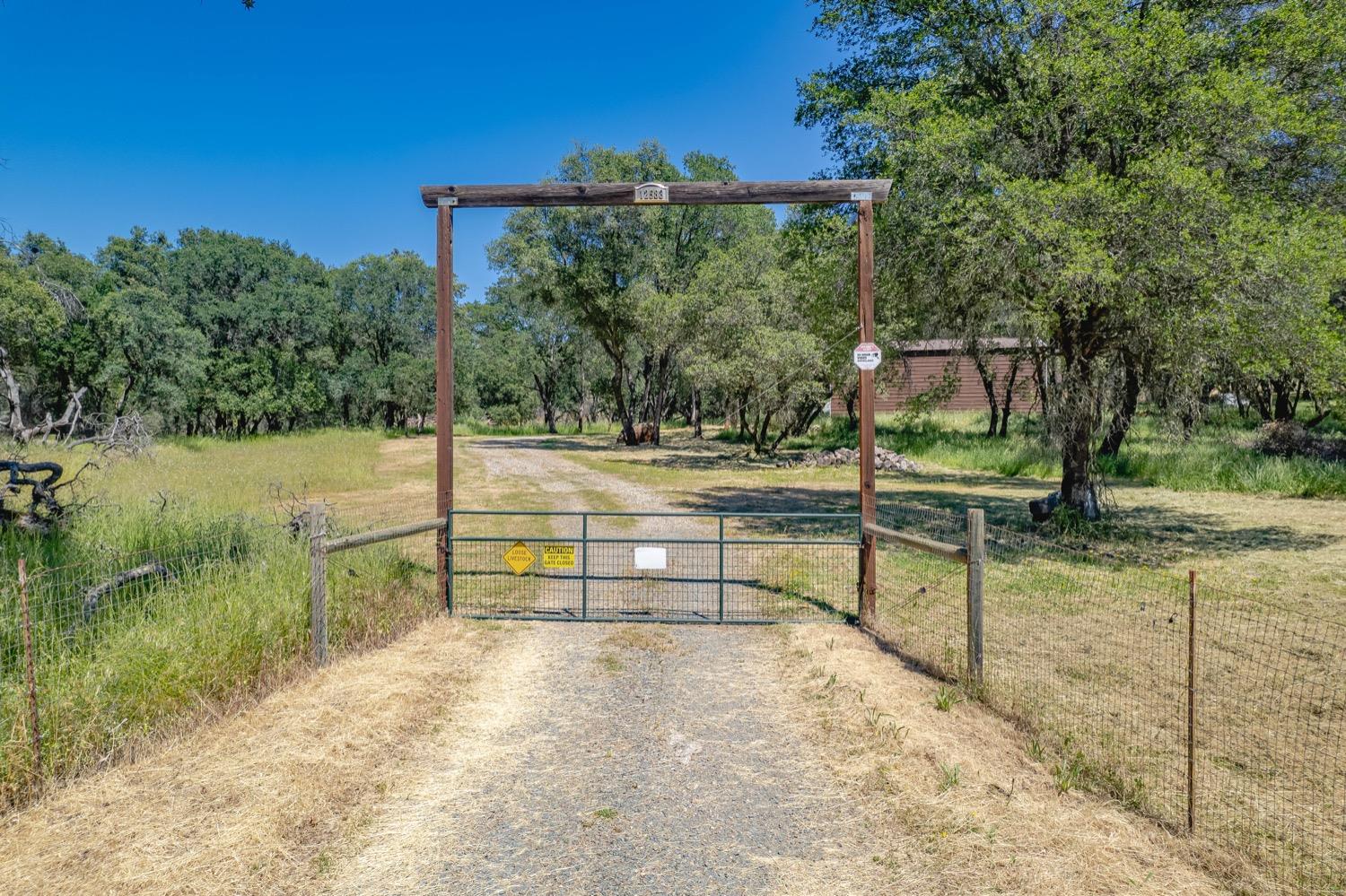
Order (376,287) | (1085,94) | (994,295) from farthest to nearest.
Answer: (376,287), (994,295), (1085,94)

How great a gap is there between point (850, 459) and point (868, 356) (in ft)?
66.4

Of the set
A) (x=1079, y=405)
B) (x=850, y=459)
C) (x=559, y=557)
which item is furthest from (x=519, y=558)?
(x=850, y=459)

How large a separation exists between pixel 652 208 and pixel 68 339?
29.9m

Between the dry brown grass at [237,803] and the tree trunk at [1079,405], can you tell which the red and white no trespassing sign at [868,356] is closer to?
the dry brown grass at [237,803]

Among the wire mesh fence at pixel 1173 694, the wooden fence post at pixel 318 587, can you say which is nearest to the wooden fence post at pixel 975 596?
the wire mesh fence at pixel 1173 694

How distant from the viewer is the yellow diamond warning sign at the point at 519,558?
804 centimetres

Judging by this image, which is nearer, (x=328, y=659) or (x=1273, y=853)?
(x=1273, y=853)

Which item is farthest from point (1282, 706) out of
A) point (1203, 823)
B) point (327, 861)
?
point (327, 861)

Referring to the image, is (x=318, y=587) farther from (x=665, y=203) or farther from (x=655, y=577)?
(x=665, y=203)

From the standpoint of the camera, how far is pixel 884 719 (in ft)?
17.3

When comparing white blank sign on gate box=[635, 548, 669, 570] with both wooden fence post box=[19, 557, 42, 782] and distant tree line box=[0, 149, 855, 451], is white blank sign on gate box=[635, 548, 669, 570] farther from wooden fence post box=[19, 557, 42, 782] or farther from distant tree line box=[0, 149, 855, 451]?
distant tree line box=[0, 149, 855, 451]

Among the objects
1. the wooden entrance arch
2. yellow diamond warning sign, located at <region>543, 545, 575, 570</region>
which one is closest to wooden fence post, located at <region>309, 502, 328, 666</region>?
the wooden entrance arch

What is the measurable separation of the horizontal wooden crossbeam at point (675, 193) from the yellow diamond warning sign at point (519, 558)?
379 centimetres

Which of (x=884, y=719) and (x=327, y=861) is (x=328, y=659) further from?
(x=884, y=719)
